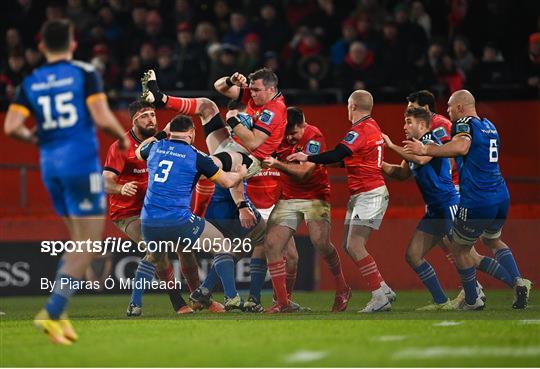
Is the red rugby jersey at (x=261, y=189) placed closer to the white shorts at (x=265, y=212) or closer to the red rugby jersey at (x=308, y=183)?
the white shorts at (x=265, y=212)

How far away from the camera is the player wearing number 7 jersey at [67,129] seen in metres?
9.55

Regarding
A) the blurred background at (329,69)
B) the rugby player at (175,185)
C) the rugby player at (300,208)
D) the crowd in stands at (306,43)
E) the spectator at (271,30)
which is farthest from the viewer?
the spectator at (271,30)

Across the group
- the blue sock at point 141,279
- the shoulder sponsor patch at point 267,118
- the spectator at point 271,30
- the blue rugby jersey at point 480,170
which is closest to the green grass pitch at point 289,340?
the blue sock at point 141,279

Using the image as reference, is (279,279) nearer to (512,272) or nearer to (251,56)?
(512,272)

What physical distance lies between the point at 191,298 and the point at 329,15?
7098mm

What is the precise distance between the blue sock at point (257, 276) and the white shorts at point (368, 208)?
1136 millimetres

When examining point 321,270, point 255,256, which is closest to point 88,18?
point 321,270

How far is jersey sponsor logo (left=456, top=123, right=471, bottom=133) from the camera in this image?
41.1ft

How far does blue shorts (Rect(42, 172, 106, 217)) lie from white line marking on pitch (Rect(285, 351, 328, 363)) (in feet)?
6.64

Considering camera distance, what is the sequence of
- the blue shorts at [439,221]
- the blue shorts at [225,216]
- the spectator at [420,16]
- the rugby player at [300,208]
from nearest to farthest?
the rugby player at [300,208] → the blue shorts at [439,221] → the blue shorts at [225,216] → the spectator at [420,16]

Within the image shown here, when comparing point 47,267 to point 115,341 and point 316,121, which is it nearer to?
point 316,121

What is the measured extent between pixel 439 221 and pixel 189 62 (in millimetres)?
6531

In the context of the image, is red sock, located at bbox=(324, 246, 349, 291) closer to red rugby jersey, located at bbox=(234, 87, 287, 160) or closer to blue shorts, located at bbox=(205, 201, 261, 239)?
blue shorts, located at bbox=(205, 201, 261, 239)

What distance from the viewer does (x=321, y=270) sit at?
1689 centimetres
